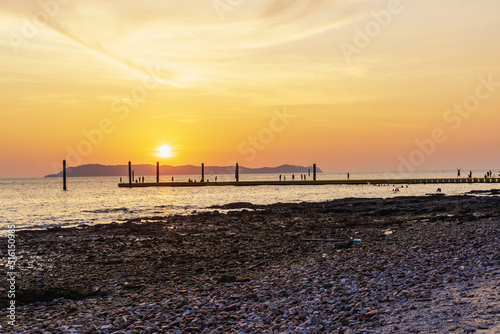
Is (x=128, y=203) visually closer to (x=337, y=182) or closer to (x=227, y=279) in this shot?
(x=227, y=279)

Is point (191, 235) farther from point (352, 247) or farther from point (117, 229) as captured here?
point (352, 247)

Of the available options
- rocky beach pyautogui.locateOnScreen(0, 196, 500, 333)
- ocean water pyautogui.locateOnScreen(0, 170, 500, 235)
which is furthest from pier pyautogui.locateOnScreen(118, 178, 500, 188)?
rocky beach pyautogui.locateOnScreen(0, 196, 500, 333)

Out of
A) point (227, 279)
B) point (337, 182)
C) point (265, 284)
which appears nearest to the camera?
point (265, 284)

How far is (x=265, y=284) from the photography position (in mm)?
11125

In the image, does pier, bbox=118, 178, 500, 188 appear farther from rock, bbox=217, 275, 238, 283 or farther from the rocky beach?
rock, bbox=217, 275, 238, 283

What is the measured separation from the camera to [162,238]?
21.7 m

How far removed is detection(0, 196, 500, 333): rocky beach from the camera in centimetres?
791

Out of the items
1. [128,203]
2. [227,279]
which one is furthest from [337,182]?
[227,279]

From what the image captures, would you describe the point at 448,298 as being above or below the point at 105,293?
above

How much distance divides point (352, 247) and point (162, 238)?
10191mm

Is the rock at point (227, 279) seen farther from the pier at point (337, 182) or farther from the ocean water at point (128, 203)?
the pier at point (337, 182)

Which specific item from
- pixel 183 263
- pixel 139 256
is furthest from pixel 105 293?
pixel 139 256

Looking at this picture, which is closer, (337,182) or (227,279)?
(227,279)

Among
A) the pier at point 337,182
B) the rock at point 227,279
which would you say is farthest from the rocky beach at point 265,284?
Result: the pier at point 337,182
